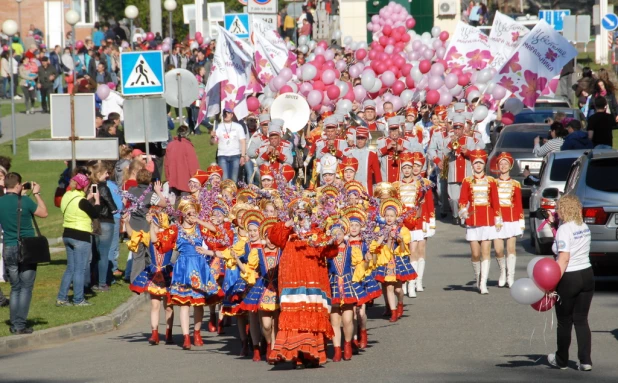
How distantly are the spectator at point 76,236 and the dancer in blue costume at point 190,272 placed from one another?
8.89 feet

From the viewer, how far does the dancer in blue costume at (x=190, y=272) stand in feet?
42.2

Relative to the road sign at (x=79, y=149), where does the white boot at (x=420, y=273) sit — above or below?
below

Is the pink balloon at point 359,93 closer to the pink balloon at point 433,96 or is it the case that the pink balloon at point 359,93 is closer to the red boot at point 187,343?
the pink balloon at point 433,96

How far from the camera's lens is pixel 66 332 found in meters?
14.1

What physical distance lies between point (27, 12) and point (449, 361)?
2055 inches

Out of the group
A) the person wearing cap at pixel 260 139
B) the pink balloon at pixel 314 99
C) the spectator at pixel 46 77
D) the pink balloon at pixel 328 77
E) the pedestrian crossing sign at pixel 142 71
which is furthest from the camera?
the spectator at pixel 46 77

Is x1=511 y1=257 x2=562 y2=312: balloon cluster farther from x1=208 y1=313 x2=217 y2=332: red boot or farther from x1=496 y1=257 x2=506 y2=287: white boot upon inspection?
x1=496 y1=257 x2=506 y2=287: white boot

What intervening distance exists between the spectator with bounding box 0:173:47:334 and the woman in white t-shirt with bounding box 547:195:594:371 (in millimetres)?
5971

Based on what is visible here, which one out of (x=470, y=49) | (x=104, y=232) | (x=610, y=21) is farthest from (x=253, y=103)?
(x=610, y=21)

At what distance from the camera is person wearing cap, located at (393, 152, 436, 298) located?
1562 centimetres

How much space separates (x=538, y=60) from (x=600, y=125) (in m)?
4.45

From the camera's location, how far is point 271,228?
11680 millimetres

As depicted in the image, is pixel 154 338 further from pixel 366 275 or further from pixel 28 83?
pixel 28 83

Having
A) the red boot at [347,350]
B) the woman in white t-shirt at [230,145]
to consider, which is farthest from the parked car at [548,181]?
the red boot at [347,350]
